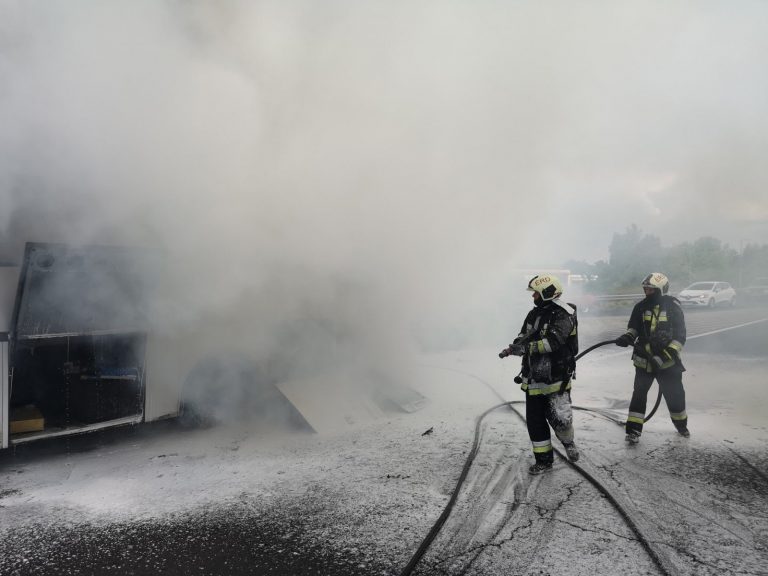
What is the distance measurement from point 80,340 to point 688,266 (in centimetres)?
3213

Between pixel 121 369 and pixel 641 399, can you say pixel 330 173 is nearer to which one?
pixel 121 369

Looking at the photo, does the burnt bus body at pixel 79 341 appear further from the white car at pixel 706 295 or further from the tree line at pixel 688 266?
the tree line at pixel 688 266

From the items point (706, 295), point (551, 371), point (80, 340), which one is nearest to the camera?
point (551, 371)

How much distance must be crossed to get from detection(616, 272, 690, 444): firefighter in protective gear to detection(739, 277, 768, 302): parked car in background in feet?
82.7

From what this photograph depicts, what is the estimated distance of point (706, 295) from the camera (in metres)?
20.7

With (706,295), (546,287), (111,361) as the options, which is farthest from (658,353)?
(706,295)

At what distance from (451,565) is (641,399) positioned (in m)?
2.70

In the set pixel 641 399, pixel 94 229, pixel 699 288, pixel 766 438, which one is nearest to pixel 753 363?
pixel 766 438

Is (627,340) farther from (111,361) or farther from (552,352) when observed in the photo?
(111,361)

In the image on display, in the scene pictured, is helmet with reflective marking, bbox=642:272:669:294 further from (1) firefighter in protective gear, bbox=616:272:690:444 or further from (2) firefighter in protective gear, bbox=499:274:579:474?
(2) firefighter in protective gear, bbox=499:274:579:474

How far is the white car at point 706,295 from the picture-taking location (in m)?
20.7

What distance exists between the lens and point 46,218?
4418 mm

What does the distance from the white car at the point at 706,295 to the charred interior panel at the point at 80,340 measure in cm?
2239

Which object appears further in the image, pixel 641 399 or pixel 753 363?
pixel 753 363
